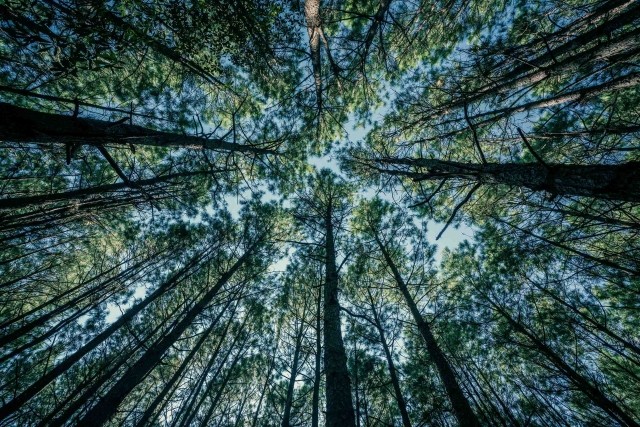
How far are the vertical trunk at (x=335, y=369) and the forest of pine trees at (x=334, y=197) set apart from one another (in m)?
→ 0.05

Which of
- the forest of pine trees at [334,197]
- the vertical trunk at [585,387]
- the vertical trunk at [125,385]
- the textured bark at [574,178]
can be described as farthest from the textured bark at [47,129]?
the vertical trunk at [585,387]

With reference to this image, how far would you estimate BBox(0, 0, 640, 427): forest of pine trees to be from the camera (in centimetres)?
384

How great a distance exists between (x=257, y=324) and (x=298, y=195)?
6.18 metres

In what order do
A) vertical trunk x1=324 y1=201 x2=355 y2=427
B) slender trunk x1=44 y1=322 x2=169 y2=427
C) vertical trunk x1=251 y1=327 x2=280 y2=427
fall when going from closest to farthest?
1. vertical trunk x1=324 y1=201 x2=355 y2=427
2. slender trunk x1=44 y1=322 x2=169 y2=427
3. vertical trunk x1=251 y1=327 x2=280 y2=427

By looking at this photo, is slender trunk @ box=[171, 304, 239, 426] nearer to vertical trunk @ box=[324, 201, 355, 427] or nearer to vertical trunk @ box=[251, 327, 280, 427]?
vertical trunk @ box=[251, 327, 280, 427]

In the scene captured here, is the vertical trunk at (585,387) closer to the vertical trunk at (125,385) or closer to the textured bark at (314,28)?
the textured bark at (314,28)

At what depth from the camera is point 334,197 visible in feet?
32.4

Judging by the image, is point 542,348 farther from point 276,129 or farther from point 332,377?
Result: point 276,129

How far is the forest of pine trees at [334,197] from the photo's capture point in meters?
3.84

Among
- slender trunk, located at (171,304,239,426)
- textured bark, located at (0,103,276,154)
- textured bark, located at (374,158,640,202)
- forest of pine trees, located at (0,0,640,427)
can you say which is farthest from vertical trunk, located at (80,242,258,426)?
textured bark, located at (374,158,640,202)

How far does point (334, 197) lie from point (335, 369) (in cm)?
649

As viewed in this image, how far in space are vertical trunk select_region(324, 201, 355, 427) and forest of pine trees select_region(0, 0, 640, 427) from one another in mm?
48

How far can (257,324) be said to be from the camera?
11094 mm

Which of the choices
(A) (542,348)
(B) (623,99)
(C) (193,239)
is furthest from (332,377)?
(B) (623,99)
